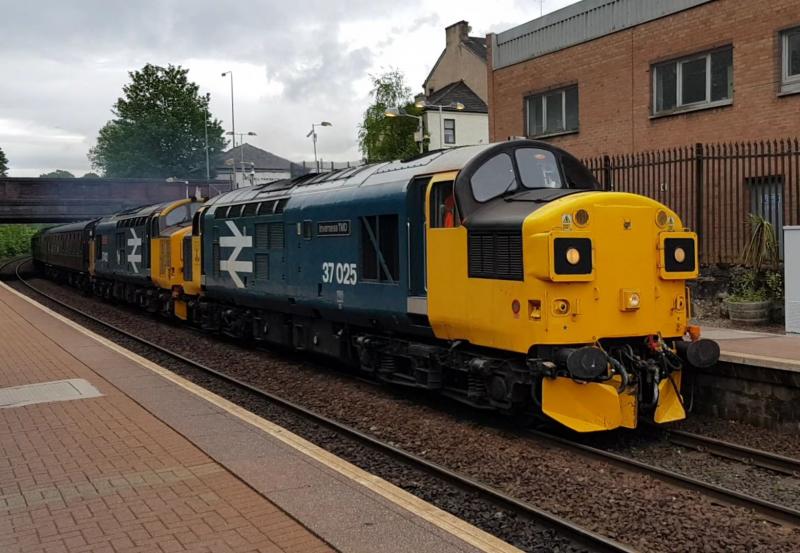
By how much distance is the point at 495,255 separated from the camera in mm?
7559

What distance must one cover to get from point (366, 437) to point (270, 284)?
18.1 ft

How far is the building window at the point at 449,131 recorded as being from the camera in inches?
1882

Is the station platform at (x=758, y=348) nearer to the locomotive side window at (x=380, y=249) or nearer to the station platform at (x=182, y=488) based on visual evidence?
the locomotive side window at (x=380, y=249)

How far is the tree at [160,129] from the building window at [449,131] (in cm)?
3018

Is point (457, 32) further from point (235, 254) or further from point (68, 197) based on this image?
point (235, 254)

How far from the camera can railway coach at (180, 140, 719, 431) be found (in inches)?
281

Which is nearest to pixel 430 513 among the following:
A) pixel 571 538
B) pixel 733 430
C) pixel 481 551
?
pixel 481 551

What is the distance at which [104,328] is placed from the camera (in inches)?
758

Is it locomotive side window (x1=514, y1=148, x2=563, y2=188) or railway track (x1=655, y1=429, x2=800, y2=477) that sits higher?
locomotive side window (x1=514, y1=148, x2=563, y2=188)

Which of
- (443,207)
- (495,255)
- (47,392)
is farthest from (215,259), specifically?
(495,255)

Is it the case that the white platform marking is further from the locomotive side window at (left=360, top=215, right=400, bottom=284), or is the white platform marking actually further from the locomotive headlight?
the locomotive headlight

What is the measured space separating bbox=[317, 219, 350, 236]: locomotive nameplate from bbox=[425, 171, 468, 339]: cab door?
1980mm

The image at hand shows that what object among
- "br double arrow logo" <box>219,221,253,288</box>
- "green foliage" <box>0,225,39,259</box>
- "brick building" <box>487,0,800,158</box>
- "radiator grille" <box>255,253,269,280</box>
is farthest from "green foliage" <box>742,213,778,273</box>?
"green foliage" <box>0,225,39,259</box>

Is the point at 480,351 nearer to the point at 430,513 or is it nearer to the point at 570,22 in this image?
the point at 430,513
